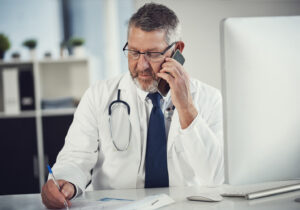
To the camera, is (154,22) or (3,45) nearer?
(154,22)

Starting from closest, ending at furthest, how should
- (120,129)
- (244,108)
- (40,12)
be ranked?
(244,108) → (120,129) → (40,12)

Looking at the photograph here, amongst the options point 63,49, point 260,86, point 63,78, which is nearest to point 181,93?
point 260,86

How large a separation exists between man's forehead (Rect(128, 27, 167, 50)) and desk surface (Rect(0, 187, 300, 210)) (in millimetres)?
590

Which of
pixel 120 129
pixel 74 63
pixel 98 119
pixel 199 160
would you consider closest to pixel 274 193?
pixel 199 160

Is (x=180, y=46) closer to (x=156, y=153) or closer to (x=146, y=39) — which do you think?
(x=146, y=39)

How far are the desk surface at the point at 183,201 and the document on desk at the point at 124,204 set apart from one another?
0.10 feet

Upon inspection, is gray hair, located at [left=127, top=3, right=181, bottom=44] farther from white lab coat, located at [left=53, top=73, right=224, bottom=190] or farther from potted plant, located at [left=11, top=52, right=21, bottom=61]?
potted plant, located at [left=11, top=52, right=21, bottom=61]

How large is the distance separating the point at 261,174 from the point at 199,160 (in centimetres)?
40

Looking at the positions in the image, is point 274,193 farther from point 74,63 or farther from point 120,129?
point 74,63

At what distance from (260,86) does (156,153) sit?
58 centimetres

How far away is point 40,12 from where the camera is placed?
4.36 metres

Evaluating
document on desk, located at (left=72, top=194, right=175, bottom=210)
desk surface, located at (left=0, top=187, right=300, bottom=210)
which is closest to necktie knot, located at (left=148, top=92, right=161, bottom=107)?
desk surface, located at (left=0, top=187, right=300, bottom=210)

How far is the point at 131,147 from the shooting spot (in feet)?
4.66

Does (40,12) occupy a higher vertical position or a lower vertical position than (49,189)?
higher
